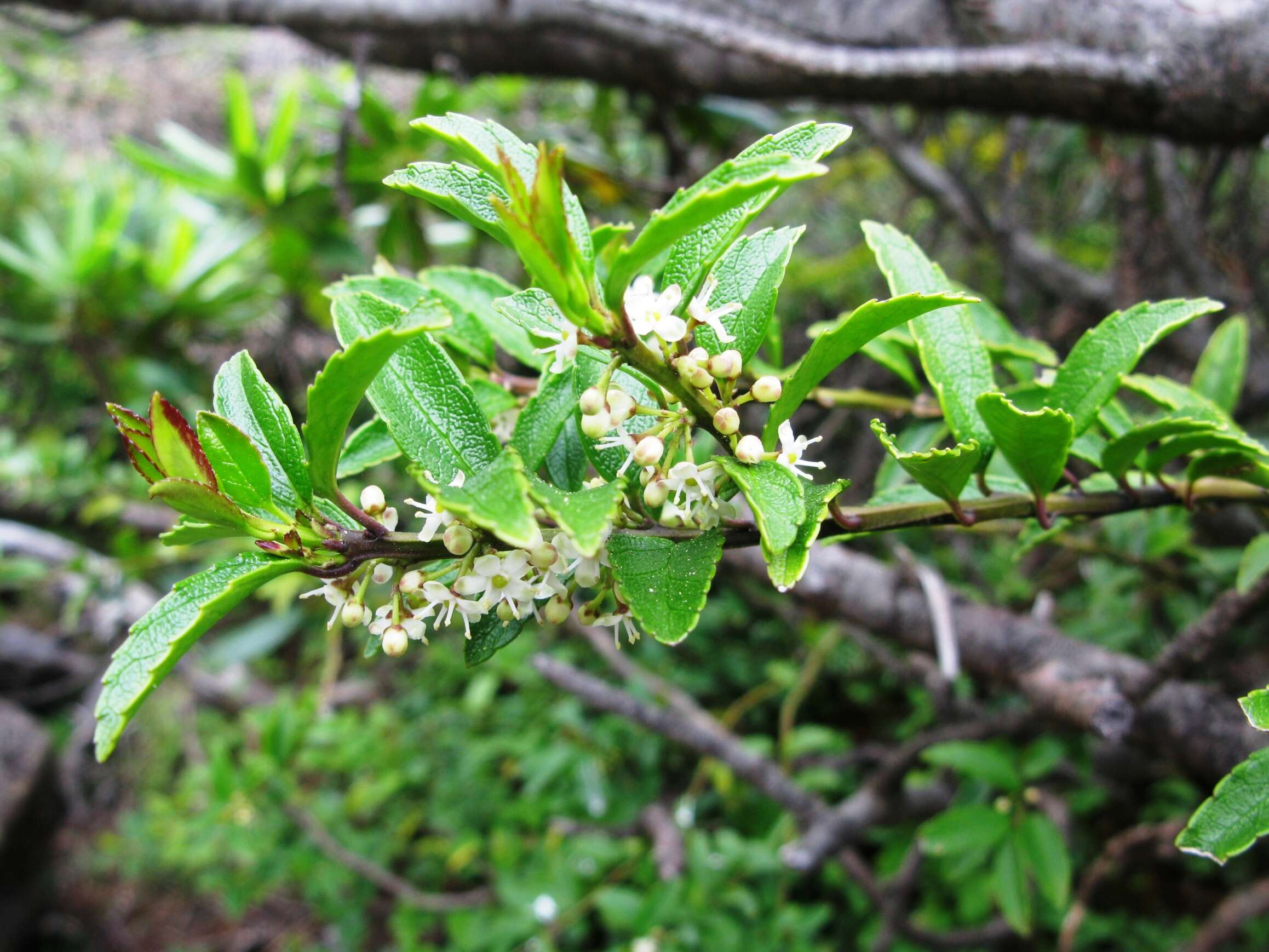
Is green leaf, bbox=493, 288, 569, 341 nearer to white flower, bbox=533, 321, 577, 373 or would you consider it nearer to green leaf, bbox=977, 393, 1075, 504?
white flower, bbox=533, 321, 577, 373

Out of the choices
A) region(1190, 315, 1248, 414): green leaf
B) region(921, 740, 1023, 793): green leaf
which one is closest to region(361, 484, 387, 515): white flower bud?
region(1190, 315, 1248, 414): green leaf

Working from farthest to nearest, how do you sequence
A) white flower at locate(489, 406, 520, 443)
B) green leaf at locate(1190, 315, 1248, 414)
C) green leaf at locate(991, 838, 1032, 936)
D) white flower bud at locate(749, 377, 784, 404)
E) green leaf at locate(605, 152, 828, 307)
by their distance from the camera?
green leaf at locate(991, 838, 1032, 936) → green leaf at locate(1190, 315, 1248, 414) → white flower at locate(489, 406, 520, 443) → white flower bud at locate(749, 377, 784, 404) → green leaf at locate(605, 152, 828, 307)

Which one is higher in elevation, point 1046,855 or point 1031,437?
point 1031,437

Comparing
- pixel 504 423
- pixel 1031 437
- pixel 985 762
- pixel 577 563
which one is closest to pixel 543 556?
A: pixel 577 563

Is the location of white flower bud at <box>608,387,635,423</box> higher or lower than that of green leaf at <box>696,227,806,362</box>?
lower

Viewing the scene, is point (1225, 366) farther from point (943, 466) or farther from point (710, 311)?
point (710, 311)

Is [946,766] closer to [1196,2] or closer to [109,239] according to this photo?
[1196,2]

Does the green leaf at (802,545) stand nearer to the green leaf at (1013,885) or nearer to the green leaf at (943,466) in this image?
the green leaf at (943,466)

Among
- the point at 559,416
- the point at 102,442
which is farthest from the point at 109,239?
the point at 559,416
